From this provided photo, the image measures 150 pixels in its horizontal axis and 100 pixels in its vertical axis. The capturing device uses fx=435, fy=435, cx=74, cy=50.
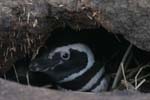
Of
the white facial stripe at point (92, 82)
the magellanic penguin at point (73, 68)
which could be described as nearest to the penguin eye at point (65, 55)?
the magellanic penguin at point (73, 68)

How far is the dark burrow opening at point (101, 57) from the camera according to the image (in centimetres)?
241

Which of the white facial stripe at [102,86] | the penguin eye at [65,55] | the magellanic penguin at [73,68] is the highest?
the penguin eye at [65,55]

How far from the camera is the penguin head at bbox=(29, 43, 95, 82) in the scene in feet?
7.67

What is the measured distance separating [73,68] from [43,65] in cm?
20

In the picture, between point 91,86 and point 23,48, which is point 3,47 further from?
point 91,86

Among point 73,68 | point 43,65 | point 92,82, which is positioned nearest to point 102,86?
point 92,82

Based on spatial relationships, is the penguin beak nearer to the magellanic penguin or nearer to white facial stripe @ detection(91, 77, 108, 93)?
the magellanic penguin

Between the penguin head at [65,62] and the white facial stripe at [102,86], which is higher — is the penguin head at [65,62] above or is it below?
above

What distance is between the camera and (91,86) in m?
2.50

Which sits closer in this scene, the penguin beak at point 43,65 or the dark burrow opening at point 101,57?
the penguin beak at point 43,65

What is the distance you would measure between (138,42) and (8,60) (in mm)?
716

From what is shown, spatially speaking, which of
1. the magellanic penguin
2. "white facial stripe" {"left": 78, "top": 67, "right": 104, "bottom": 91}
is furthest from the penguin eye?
"white facial stripe" {"left": 78, "top": 67, "right": 104, "bottom": 91}

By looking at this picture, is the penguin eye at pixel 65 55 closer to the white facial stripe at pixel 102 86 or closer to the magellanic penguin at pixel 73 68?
the magellanic penguin at pixel 73 68

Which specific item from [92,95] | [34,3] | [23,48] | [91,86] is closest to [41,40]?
[23,48]
